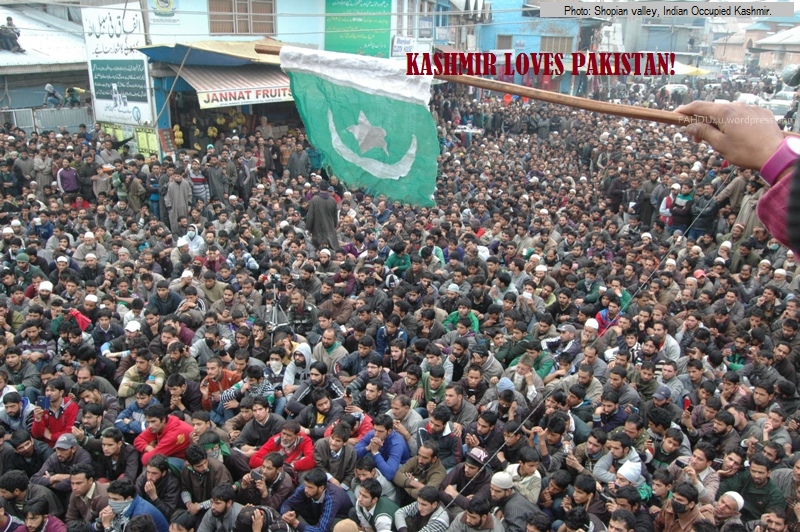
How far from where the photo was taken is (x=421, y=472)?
5.10m

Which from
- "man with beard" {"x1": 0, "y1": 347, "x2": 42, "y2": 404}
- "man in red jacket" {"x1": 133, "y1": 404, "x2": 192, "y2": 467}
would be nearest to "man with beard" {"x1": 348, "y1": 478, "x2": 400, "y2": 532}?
"man in red jacket" {"x1": 133, "y1": 404, "x2": 192, "y2": 467}

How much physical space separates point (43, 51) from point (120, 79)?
430 centimetres

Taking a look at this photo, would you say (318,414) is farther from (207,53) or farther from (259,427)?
(207,53)

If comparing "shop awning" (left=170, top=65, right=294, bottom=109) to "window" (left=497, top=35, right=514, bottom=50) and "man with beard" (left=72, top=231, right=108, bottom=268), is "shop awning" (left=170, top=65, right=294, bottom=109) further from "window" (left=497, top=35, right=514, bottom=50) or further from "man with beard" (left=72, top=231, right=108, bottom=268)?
"window" (left=497, top=35, right=514, bottom=50)

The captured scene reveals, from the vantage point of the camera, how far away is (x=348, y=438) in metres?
5.28

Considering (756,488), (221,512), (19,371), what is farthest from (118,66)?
(756,488)

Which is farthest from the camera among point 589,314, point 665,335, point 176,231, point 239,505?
point 176,231

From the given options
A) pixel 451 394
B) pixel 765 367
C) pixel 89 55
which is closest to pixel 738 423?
pixel 765 367

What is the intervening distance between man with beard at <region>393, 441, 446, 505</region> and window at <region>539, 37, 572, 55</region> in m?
31.4

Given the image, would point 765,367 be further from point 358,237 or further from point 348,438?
point 358,237

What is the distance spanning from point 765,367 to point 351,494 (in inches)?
169

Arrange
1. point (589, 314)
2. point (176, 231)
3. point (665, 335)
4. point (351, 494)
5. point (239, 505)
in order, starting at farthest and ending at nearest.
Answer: point (176, 231) < point (589, 314) < point (665, 335) < point (351, 494) < point (239, 505)

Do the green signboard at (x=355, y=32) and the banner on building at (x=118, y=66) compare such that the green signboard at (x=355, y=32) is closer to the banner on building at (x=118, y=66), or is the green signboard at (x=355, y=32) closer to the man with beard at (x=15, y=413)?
the banner on building at (x=118, y=66)

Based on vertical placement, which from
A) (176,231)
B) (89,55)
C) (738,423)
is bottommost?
(176,231)
